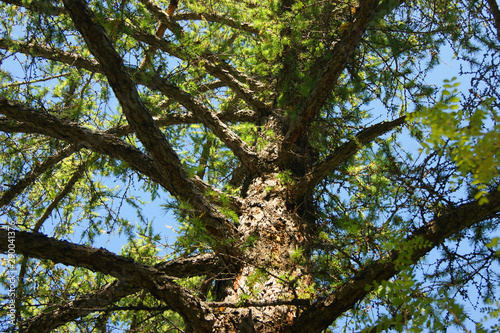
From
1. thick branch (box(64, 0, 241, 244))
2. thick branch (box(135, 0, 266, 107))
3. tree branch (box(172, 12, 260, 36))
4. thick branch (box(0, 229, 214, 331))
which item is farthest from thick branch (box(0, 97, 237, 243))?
tree branch (box(172, 12, 260, 36))

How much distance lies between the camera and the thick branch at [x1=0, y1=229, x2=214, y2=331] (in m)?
2.29

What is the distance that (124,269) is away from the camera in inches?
91.3

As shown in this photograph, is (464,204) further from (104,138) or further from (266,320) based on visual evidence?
(104,138)

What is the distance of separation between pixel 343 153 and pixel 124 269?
6.20ft

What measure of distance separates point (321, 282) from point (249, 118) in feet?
7.97

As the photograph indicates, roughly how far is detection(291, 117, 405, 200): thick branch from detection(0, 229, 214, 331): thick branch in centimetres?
139

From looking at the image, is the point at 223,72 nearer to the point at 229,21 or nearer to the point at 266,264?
the point at 229,21

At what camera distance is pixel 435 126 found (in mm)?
1497

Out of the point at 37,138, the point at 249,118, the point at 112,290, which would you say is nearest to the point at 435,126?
the point at 112,290

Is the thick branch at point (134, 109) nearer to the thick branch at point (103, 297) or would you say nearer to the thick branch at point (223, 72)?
the thick branch at point (103, 297)

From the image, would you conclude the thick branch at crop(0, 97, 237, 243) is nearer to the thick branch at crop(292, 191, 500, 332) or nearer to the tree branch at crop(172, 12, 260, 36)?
the thick branch at crop(292, 191, 500, 332)

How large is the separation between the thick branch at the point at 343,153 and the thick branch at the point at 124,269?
1.39m

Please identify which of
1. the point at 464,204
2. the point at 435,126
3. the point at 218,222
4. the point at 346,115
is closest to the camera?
the point at 435,126

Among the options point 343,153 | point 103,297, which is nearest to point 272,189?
point 343,153
